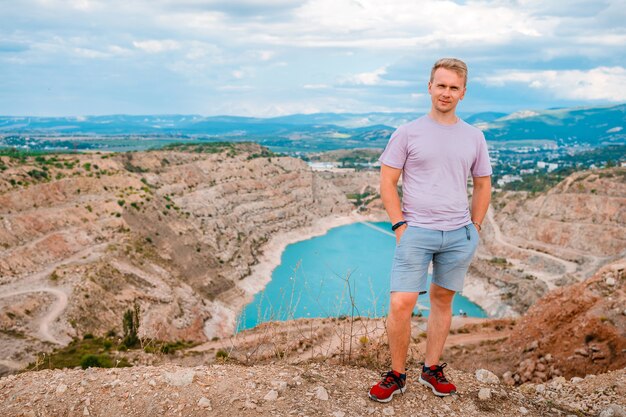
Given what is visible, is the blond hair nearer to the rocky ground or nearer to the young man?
the young man

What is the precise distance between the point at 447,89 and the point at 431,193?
937 mm

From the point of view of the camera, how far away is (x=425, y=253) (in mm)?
4676

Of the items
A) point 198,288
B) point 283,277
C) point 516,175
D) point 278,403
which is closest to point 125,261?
point 198,288

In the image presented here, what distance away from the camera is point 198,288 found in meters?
39.2

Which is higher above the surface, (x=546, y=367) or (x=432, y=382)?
(x=432, y=382)

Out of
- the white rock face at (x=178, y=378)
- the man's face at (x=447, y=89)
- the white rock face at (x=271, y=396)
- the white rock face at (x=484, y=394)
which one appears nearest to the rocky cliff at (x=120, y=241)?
the white rock face at (x=178, y=378)

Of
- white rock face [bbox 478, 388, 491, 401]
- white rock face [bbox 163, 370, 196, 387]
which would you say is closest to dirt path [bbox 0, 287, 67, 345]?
white rock face [bbox 163, 370, 196, 387]

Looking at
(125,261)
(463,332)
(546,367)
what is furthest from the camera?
(125,261)

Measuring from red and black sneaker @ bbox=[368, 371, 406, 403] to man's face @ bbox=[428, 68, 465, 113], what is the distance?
2551 mm

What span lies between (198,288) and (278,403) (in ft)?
117

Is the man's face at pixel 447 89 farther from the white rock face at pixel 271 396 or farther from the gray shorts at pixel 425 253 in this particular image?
the white rock face at pixel 271 396

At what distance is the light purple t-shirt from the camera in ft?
15.2

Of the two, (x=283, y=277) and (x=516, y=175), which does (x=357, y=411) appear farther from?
(x=516, y=175)

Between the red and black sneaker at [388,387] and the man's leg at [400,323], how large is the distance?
0.23 feet
